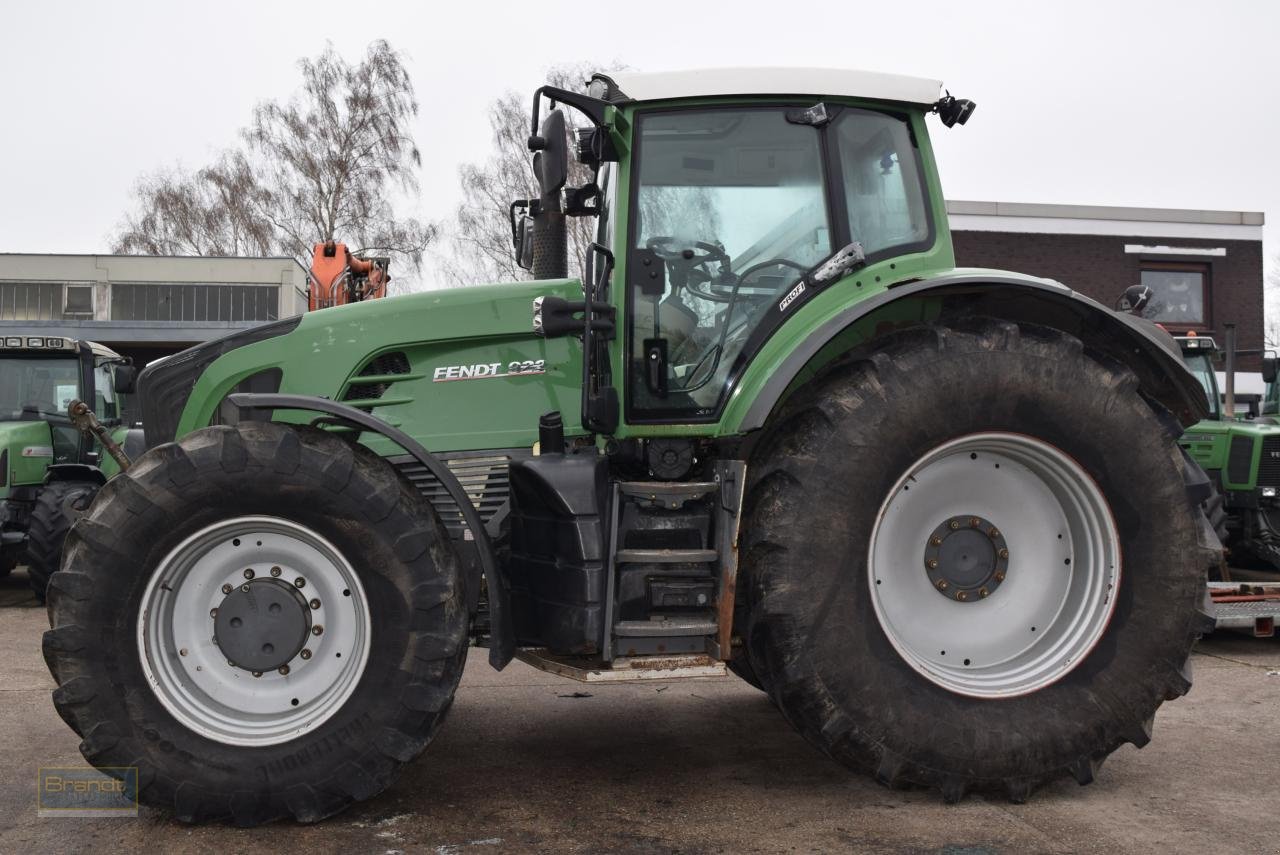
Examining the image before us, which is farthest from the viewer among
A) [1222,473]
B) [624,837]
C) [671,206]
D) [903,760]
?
[1222,473]

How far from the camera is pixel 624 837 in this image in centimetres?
347

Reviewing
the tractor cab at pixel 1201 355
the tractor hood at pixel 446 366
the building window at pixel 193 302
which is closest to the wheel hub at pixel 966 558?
the tractor hood at pixel 446 366

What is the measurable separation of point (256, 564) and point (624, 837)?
5.08ft

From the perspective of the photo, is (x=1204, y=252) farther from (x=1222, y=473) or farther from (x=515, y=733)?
(x=515, y=733)

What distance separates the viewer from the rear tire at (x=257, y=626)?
352 centimetres

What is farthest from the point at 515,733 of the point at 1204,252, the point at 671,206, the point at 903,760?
the point at 1204,252

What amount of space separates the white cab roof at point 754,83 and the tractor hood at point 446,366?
0.80 meters

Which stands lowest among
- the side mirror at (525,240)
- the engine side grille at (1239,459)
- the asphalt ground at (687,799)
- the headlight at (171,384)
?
the asphalt ground at (687,799)

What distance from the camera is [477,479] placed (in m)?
4.27

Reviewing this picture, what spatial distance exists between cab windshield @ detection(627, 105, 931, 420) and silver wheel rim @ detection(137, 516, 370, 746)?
1269mm

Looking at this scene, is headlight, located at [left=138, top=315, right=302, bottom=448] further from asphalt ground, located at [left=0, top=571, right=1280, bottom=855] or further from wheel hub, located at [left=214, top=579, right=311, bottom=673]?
asphalt ground, located at [left=0, top=571, right=1280, bottom=855]

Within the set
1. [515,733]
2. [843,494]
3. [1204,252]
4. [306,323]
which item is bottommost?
[515,733]

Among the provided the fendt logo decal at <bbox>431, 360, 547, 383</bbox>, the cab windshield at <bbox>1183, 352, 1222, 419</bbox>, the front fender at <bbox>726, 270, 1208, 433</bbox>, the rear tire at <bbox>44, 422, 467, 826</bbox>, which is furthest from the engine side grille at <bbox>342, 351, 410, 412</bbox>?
the cab windshield at <bbox>1183, 352, 1222, 419</bbox>

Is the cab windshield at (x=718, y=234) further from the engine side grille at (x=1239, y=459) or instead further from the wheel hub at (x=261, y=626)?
the engine side grille at (x=1239, y=459)
